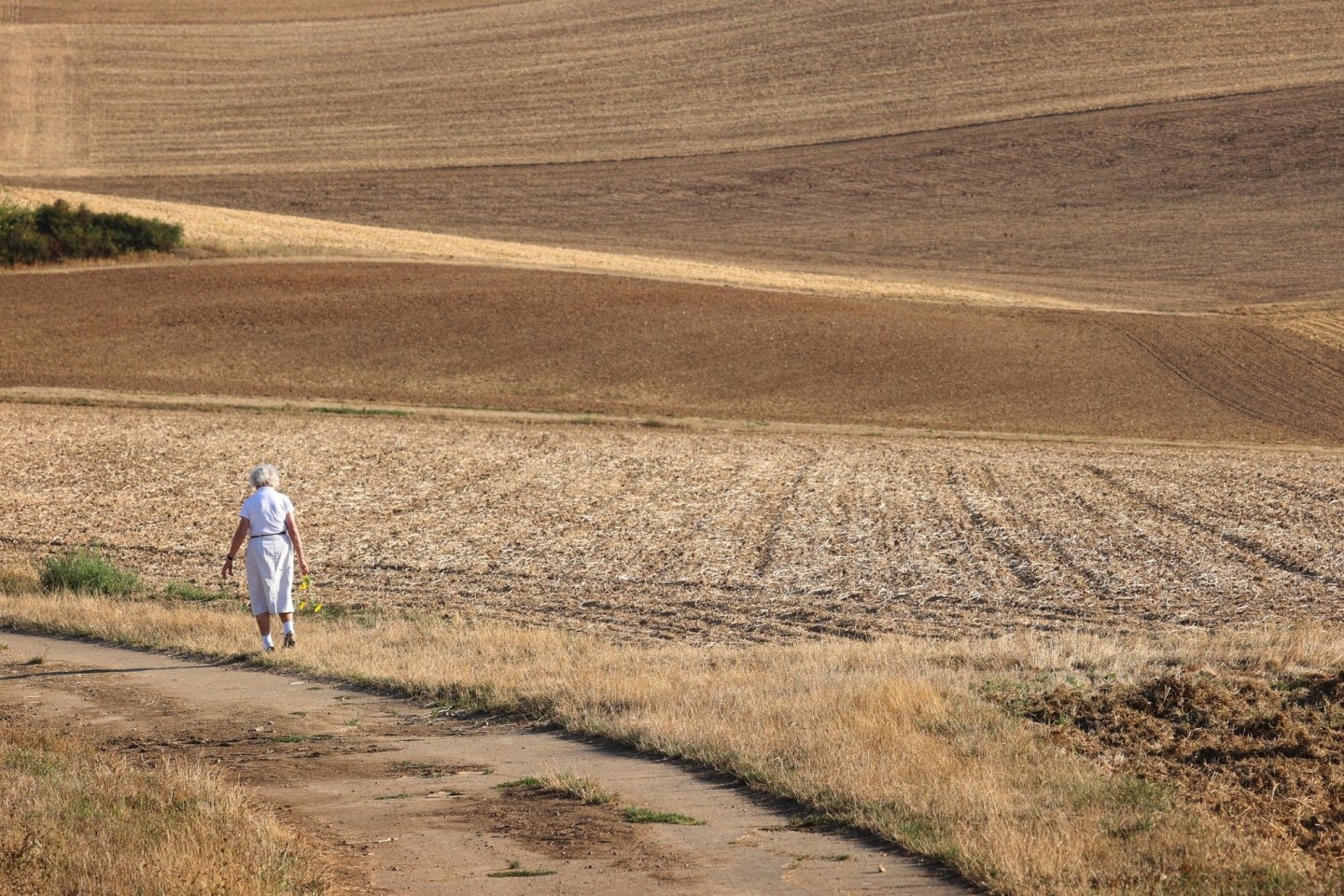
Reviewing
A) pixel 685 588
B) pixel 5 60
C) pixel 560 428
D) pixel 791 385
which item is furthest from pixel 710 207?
pixel 685 588

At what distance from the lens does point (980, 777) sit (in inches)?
342

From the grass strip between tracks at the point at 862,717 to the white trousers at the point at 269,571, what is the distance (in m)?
0.51

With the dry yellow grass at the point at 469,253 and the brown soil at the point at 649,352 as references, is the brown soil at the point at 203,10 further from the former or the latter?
the brown soil at the point at 649,352

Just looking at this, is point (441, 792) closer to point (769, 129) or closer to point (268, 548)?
point (268, 548)

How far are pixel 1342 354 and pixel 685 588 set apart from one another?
109 feet

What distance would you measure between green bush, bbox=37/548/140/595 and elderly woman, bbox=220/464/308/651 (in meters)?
4.35

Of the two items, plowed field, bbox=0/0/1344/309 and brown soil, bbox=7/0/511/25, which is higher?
brown soil, bbox=7/0/511/25

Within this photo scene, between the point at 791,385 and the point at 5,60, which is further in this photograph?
the point at 5,60

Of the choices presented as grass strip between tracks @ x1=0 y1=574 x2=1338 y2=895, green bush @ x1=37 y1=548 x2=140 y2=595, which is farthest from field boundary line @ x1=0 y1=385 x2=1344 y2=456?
grass strip between tracks @ x1=0 y1=574 x2=1338 y2=895

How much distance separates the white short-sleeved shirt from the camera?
1363 centimetres

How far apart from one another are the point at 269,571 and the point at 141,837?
6352 millimetres

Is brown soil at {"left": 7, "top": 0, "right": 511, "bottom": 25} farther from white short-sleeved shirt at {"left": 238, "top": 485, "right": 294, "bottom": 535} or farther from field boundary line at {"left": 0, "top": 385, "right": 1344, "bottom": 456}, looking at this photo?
white short-sleeved shirt at {"left": 238, "top": 485, "right": 294, "bottom": 535}

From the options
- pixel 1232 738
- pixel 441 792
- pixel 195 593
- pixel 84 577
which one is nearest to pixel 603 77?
pixel 195 593

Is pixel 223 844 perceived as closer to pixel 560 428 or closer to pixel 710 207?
pixel 560 428
